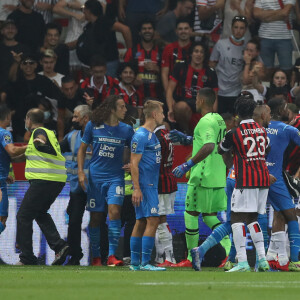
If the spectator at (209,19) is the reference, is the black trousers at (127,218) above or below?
below

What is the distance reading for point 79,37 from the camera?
1806 cm

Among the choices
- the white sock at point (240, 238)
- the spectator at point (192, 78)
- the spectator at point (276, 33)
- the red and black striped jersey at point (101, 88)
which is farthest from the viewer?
the spectator at point (276, 33)

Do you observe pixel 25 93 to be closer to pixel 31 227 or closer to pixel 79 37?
pixel 79 37

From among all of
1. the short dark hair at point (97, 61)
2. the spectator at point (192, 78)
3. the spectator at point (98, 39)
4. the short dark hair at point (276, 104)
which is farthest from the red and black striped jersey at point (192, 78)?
the short dark hair at point (276, 104)

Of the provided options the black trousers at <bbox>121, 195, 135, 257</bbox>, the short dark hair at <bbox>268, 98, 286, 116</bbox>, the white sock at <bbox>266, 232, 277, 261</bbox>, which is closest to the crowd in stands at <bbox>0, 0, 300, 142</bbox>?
the black trousers at <bbox>121, 195, 135, 257</bbox>

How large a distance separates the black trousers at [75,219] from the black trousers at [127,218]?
62 cm

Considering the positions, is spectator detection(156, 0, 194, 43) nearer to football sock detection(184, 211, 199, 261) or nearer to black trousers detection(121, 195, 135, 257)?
black trousers detection(121, 195, 135, 257)

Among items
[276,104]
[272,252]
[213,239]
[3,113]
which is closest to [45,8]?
[3,113]

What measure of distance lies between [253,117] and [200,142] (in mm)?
869

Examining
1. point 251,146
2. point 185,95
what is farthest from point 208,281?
point 185,95

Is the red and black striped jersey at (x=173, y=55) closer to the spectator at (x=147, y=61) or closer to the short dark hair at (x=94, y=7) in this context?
the spectator at (x=147, y=61)

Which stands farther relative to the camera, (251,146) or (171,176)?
(171,176)

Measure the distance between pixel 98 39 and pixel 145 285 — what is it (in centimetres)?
967

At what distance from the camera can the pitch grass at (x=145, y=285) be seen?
789 cm
